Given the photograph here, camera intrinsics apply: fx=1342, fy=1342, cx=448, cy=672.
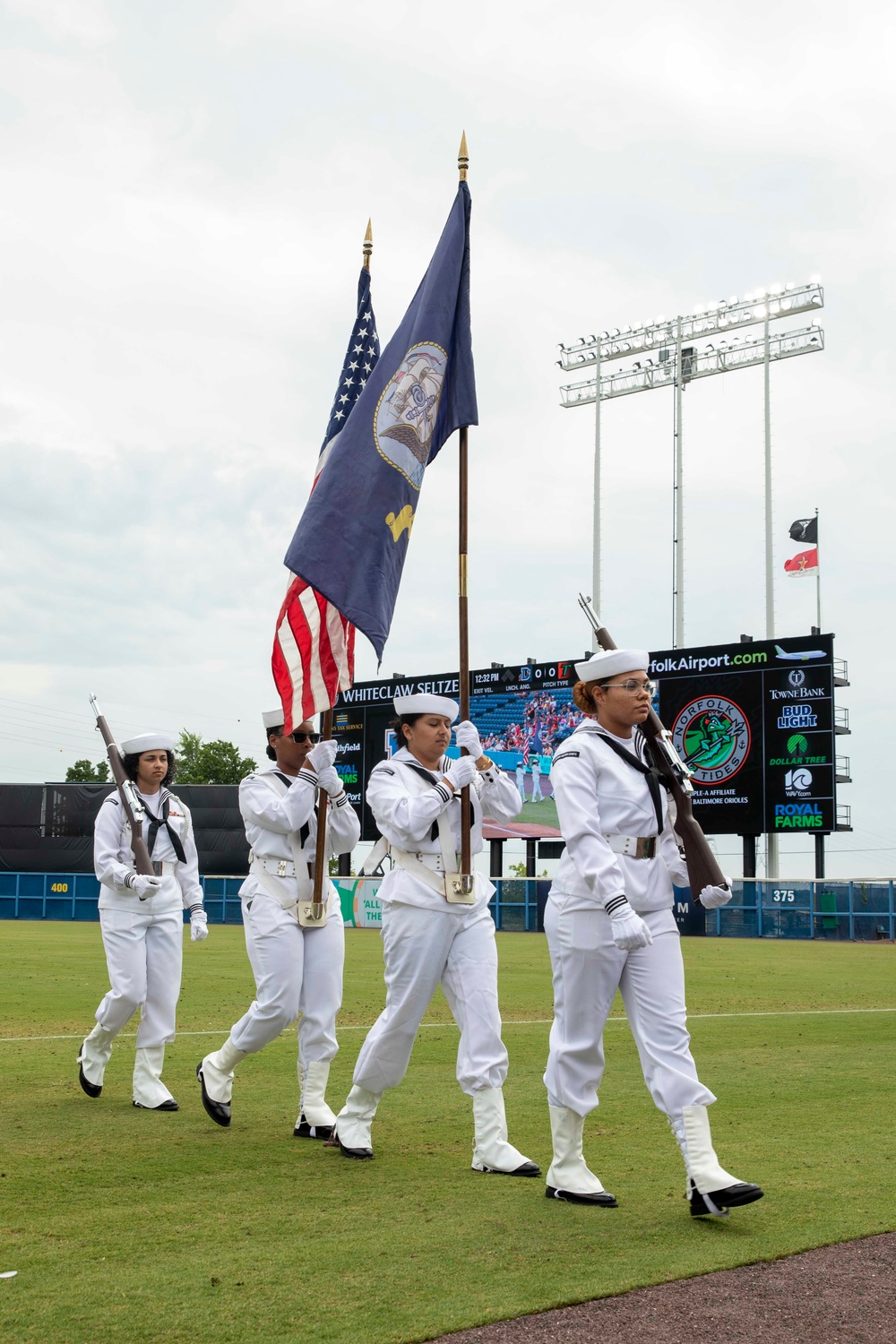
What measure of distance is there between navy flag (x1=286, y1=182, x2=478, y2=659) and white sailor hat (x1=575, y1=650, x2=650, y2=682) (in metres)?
1.82

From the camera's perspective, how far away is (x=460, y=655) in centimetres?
640

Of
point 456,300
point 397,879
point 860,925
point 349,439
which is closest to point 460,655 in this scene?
point 397,879

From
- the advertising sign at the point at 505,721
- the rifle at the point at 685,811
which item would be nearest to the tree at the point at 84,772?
the advertising sign at the point at 505,721

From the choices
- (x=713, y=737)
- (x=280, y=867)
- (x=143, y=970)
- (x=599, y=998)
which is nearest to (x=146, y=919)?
(x=143, y=970)

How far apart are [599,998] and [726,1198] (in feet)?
2.78

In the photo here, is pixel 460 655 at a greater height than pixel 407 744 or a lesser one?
greater

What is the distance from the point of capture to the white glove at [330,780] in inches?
265

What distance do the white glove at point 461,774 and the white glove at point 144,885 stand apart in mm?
2280

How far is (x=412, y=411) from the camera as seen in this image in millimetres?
7328

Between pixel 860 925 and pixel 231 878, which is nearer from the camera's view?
pixel 860 925

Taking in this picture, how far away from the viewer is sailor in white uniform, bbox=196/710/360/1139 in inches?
259

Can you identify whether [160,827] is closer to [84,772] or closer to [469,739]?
[469,739]

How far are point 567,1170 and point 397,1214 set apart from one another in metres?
0.68

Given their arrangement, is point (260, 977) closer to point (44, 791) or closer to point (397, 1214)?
point (397, 1214)
